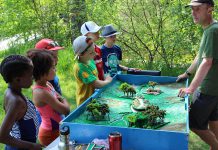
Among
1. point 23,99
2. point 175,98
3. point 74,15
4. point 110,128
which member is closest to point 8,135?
point 23,99

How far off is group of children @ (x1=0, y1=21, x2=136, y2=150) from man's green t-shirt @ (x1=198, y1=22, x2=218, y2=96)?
3.52 ft

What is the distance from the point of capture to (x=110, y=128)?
239 cm

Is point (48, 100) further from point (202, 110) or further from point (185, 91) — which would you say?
point (202, 110)

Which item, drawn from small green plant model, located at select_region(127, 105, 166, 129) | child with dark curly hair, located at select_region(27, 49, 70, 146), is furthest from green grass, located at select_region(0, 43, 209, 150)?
small green plant model, located at select_region(127, 105, 166, 129)

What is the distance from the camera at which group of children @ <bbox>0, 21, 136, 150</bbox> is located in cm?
223

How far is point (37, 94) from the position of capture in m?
2.70

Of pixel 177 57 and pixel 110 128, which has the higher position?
pixel 110 128

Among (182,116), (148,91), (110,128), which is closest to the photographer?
(110,128)

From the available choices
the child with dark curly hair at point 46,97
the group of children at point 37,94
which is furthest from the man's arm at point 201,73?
the child with dark curly hair at point 46,97

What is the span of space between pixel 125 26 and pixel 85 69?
448 centimetres

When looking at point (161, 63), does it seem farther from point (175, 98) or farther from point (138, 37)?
point (175, 98)

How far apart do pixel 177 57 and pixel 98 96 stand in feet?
14.3

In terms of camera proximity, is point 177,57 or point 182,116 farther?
point 177,57

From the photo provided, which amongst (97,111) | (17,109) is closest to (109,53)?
(97,111)
